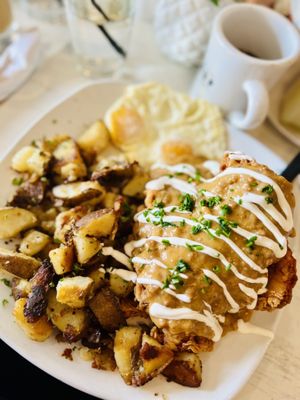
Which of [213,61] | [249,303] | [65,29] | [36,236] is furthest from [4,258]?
[65,29]

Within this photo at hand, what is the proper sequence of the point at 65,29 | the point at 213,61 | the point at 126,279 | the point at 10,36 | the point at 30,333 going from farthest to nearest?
the point at 65,29, the point at 10,36, the point at 213,61, the point at 126,279, the point at 30,333

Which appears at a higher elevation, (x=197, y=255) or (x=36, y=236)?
(x=197, y=255)

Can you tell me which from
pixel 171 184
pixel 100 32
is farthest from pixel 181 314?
pixel 100 32

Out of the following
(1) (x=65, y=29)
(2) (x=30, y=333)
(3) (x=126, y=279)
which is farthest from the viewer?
(1) (x=65, y=29)

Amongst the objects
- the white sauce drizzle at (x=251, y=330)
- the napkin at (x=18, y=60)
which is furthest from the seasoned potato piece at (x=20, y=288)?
the napkin at (x=18, y=60)

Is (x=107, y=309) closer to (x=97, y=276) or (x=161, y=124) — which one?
(x=97, y=276)

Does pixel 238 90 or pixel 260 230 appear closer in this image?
pixel 260 230

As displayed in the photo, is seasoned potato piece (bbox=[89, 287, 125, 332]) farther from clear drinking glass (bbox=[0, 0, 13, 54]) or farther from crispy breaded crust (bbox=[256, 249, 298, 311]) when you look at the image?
clear drinking glass (bbox=[0, 0, 13, 54])

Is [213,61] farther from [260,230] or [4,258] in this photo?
[4,258]
